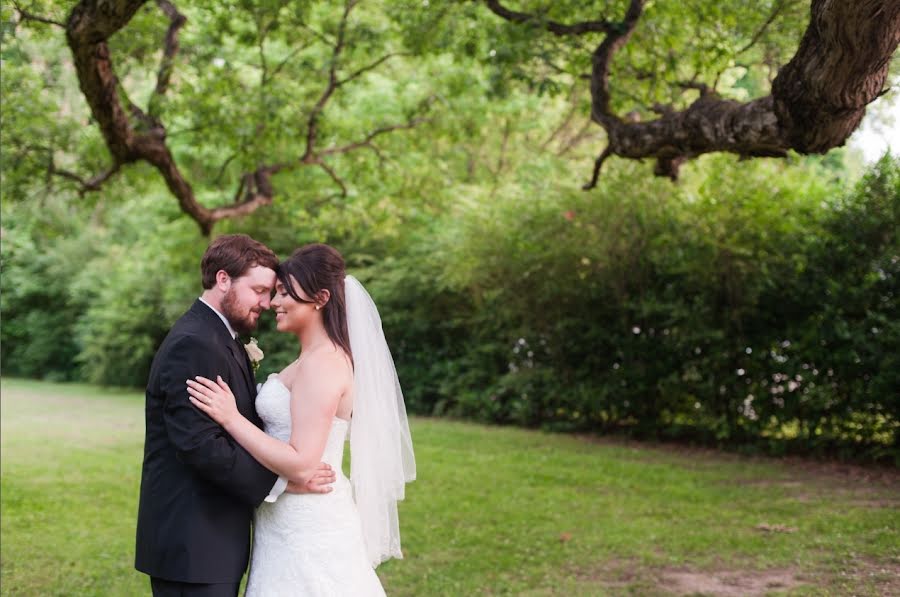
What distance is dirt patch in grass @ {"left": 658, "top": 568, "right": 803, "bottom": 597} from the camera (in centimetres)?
721

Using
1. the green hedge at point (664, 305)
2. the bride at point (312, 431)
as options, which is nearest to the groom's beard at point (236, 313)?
the bride at point (312, 431)

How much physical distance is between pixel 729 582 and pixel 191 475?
511 centimetres

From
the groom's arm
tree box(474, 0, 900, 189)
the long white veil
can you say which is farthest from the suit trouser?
tree box(474, 0, 900, 189)

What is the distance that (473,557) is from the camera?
8.31 meters

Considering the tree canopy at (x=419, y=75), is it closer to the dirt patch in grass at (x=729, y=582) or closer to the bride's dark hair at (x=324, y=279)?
the bride's dark hair at (x=324, y=279)

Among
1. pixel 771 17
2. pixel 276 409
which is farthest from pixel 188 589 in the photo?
pixel 771 17

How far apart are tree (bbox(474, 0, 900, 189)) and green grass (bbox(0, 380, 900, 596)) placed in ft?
11.1

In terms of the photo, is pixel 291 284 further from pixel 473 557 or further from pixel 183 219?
pixel 183 219

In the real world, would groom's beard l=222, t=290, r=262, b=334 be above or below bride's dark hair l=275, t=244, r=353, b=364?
below

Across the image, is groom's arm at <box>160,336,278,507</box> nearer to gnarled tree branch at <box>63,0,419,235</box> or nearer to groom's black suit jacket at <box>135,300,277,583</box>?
groom's black suit jacket at <box>135,300,277,583</box>

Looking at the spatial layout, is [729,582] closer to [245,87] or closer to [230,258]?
[230,258]

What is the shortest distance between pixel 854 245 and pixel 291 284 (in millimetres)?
10922

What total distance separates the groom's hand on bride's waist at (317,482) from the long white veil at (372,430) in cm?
36

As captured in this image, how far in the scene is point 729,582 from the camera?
7473mm
